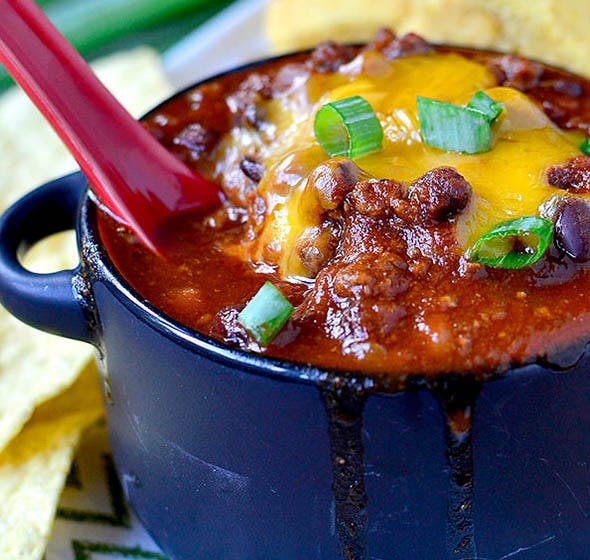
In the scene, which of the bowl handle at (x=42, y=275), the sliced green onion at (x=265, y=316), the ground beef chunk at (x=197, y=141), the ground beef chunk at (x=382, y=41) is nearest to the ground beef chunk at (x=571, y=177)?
the sliced green onion at (x=265, y=316)

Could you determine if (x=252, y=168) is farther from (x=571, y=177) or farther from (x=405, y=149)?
(x=571, y=177)

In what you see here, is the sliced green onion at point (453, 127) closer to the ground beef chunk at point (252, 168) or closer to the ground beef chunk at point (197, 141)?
the ground beef chunk at point (252, 168)

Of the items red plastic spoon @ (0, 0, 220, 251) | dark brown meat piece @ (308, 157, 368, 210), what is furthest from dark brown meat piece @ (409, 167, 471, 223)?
red plastic spoon @ (0, 0, 220, 251)

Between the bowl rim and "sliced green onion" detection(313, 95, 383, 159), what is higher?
"sliced green onion" detection(313, 95, 383, 159)

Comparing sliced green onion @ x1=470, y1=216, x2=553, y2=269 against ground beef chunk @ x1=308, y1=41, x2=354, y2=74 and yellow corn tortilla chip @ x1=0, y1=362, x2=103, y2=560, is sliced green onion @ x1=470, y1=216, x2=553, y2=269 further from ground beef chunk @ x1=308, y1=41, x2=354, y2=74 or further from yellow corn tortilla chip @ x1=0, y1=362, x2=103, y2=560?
yellow corn tortilla chip @ x1=0, y1=362, x2=103, y2=560

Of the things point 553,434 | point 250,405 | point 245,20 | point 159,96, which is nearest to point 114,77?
point 159,96

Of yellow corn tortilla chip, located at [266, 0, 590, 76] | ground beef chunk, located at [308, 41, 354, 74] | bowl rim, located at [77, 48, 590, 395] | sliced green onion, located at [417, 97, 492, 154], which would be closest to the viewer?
bowl rim, located at [77, 48, 590, 395]
